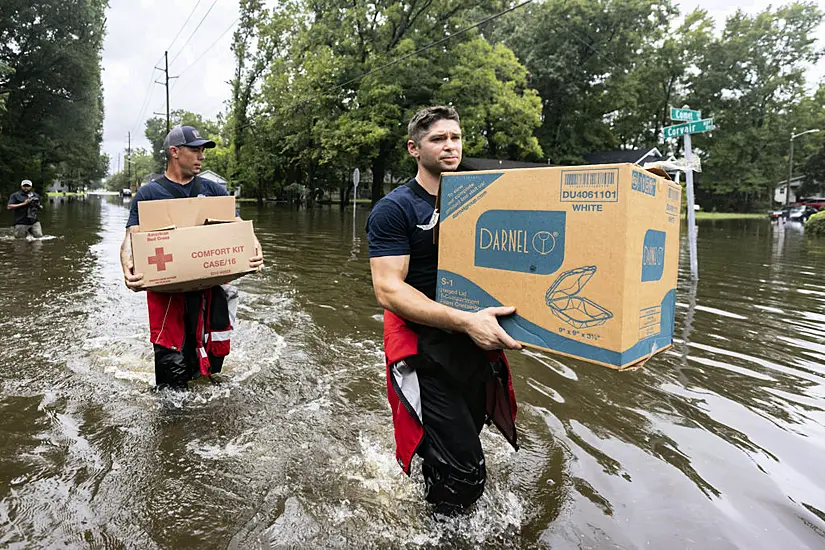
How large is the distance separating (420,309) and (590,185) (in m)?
0.77

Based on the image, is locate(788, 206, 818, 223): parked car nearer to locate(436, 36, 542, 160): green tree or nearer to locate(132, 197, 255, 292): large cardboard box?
locate(436, 36, 542, 160): green tree

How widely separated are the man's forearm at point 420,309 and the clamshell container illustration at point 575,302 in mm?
337

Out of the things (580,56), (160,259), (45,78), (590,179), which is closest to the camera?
(590,179)

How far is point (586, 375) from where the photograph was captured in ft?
15.1

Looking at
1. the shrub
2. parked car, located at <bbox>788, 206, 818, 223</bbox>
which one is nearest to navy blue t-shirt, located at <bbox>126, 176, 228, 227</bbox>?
the shrub

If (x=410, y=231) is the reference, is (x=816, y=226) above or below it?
above

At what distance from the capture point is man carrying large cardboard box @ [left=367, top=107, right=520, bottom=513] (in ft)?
7.09

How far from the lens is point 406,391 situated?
2238 mm

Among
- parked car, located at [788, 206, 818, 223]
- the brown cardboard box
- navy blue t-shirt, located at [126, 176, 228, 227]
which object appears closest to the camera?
the brown cardboard box

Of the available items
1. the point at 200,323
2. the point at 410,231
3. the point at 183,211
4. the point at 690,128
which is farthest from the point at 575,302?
the point at 690,128

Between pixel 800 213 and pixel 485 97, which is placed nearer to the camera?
pixel 485 97

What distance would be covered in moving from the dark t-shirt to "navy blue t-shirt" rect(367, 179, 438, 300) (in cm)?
1359

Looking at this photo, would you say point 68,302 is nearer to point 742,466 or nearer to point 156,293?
point 156,293

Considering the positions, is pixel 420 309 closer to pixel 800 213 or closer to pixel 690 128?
pixel 690 128
